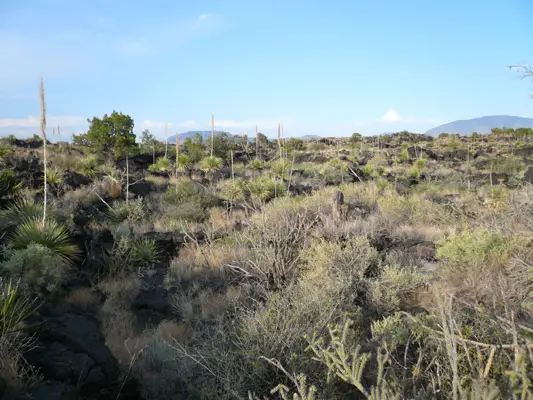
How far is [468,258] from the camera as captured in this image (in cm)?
571

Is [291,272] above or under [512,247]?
under

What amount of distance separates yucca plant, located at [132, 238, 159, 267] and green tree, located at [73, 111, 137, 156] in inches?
640

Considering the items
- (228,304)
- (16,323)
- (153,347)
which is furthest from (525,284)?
(16,323)

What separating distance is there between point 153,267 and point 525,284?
6006 mm

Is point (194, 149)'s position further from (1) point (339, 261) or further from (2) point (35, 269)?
(1) point (339, 261)

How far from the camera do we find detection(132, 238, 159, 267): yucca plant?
23.9 ft

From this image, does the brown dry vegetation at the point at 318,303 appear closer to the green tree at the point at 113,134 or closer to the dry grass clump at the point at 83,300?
the dry grass clump at the point at 83,300

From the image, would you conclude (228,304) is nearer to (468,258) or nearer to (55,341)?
(55,341)

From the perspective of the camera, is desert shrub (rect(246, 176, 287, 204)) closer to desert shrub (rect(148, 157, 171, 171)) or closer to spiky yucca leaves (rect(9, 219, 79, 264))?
spiky yucca leaves (rect(9, 219, 79, 264))

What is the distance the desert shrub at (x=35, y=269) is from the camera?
5.16 m

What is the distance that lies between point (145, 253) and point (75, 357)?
13.6 feet

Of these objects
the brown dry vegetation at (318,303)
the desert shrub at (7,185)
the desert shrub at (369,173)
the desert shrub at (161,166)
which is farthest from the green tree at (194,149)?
the brown dry vegetation at (318,303)

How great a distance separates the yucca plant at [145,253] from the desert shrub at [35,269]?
1.55m

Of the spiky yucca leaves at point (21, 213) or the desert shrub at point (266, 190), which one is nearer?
the spiky yucca leaves at point (21, 213)
